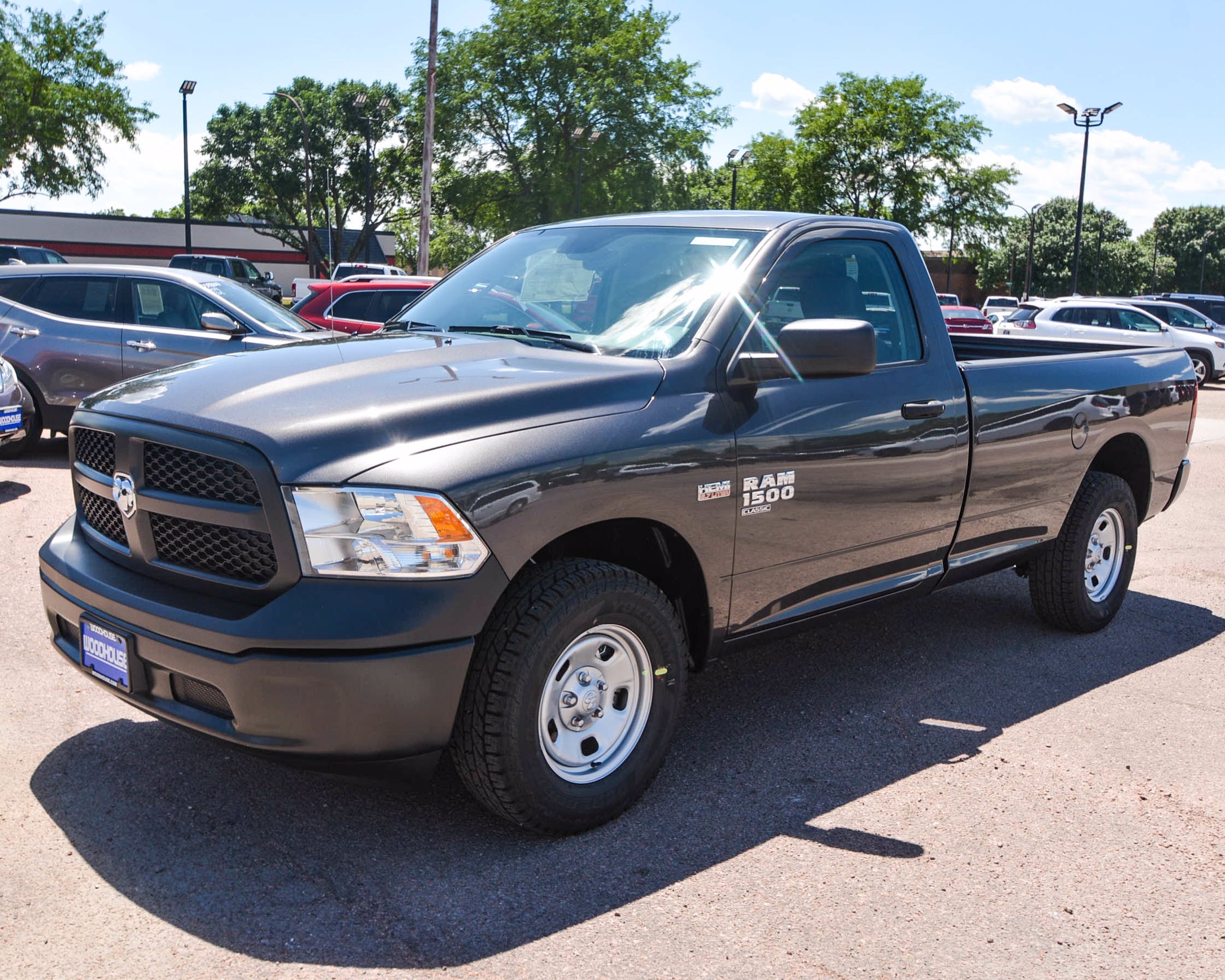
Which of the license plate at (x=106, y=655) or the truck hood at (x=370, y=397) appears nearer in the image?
the truck hood at (x=370, y=397)

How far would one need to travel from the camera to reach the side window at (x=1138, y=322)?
2369cm

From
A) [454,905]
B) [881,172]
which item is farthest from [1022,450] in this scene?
[881,172]

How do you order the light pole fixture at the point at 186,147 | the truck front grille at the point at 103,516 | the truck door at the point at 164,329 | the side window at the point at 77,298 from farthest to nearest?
the light pole fixture at the point at 186,147, the side window at the point at 77,298, the truck door at the point at 164,329, the truck front grille at the point at 103,516

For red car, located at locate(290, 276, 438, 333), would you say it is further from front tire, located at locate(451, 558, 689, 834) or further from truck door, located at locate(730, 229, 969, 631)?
front tire, located at locate(451, 558, 689, 834)

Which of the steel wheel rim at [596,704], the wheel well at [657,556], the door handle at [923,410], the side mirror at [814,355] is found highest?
the side mirror at [814,355]

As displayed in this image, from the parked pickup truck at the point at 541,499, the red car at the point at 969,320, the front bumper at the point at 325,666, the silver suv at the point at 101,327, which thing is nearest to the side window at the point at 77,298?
the silver suv at the point at 101,327

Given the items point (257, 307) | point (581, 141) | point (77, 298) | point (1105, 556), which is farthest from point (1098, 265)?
point (1105, 556)

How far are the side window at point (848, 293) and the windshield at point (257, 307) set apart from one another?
22.0 ft

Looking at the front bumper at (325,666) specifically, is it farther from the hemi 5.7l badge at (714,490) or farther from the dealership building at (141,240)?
the dealership building at (141,240)

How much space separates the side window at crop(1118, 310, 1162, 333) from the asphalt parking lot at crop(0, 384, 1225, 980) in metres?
20.8

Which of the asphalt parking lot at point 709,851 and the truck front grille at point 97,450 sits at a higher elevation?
the truck front grille at point 97,450

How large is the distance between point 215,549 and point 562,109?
46.6m

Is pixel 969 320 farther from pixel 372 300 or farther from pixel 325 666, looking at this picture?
pixel 325 666

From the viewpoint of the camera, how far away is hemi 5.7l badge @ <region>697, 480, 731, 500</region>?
11.7 ft
